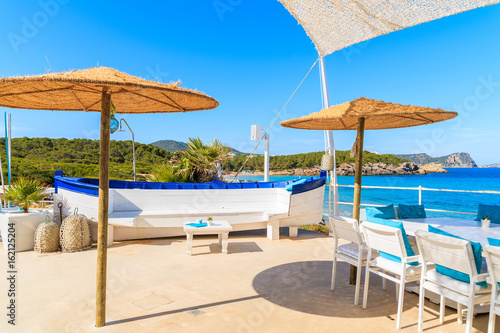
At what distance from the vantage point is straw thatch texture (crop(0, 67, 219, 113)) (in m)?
2.06

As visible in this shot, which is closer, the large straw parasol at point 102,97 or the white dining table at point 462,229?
the large straw parasol at point 102,97

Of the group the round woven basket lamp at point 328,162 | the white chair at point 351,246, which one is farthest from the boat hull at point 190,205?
the white chair at point 351,246

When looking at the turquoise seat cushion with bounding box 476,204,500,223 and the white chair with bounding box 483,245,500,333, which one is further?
the turquoise seat cushion with bounding box 476,204,500,223

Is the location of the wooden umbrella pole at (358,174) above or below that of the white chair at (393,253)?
above

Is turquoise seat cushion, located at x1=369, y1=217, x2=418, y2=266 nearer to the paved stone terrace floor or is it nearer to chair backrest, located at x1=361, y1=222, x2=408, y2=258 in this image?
chair backrest, located at x1=361, y1=222, x2=408, y2=258

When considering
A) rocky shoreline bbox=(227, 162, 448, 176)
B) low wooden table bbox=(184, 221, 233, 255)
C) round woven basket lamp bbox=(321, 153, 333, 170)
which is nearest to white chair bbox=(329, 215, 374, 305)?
low wooden table bbox=(184, 221, 233, 255)

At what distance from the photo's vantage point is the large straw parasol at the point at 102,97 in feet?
6.88

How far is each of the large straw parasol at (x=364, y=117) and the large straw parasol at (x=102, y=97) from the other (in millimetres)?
1267

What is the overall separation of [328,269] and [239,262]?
118 cm

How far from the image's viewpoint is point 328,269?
4.01 metres

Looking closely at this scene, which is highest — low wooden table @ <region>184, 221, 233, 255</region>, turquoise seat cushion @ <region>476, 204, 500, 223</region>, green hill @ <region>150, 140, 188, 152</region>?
green hill @ <region>150, 140, 188, 152</region>

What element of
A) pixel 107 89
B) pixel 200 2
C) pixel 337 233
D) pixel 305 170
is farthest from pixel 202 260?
pixel 305 170

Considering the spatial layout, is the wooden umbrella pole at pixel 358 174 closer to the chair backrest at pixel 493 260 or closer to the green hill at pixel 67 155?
the chair backrest at pixel 493 260

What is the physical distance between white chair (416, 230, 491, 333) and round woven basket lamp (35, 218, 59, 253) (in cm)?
473
